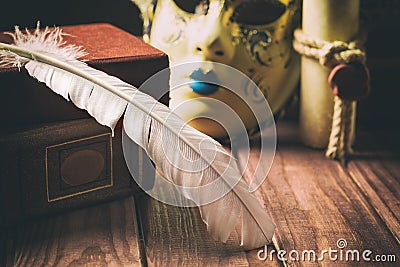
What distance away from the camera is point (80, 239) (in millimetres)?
801

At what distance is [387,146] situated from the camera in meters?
1.10

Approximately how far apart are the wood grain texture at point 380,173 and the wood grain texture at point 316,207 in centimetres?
1

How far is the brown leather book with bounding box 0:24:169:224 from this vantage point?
80 centimetres

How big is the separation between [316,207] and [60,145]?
1.15ft

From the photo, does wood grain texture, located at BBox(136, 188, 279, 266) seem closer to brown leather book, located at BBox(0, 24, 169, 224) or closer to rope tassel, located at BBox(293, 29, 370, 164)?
brown leather book, located at BBox(0, 24, 169, 224)

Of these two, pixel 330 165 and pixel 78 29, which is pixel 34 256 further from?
pixel 330 165

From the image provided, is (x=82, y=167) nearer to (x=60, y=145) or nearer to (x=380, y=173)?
(x=60, y=145)

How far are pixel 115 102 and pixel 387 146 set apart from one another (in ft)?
1.72

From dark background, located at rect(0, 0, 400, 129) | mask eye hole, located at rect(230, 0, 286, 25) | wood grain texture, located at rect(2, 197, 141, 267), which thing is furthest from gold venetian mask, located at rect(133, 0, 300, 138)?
wood grain texture, located at rect(2, 197, 141, 267)

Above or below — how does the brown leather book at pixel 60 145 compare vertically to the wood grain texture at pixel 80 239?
above

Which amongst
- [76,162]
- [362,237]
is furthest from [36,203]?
[362,237]

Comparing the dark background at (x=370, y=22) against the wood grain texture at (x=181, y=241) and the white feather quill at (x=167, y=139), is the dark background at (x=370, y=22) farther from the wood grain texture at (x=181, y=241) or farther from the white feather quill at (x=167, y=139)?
the wood grain texture at (x=181, y=241)

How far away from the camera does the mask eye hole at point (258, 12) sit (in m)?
1.04

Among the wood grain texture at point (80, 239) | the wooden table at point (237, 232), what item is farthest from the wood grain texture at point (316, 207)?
the wood grain texture at point (80, 239)
